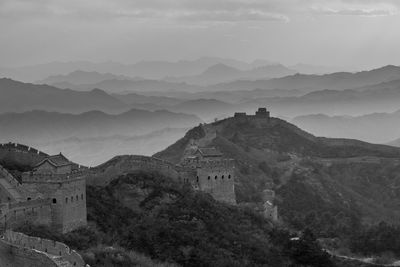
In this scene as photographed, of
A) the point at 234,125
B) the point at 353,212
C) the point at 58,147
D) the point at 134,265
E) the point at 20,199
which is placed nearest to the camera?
the point at 134,265

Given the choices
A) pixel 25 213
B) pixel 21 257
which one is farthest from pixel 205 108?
pixel 21 257

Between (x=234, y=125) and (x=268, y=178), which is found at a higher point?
(x=234, y=125)

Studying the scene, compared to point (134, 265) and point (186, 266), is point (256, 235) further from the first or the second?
point (134, 265)

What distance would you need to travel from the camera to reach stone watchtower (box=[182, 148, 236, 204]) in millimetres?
44844

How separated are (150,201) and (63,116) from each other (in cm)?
6564

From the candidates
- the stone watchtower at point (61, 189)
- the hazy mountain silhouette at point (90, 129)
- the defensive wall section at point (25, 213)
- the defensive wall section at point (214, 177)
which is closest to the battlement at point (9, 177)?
the stone watchtower at point (61, 189)

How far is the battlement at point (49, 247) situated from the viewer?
917 inches

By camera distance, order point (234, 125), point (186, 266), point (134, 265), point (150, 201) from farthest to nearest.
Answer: point (234, 125) → point (150, 201) → point (186, 266) → point (134, 265)

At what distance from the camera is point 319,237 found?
178ft

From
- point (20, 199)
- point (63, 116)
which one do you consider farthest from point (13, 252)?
point (63, 116)

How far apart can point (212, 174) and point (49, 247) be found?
70.5ft

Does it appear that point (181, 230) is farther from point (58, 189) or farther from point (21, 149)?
point (21, 149)

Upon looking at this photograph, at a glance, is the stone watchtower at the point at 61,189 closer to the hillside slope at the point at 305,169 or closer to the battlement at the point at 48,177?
the battlement at the point at 48,177

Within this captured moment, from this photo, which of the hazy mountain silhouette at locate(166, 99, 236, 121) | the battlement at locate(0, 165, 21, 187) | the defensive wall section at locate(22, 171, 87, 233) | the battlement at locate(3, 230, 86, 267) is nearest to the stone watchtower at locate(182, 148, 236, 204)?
the defensive wall section at locate(22, 171, 87, 233)
